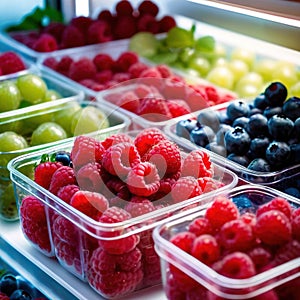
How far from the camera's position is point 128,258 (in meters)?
1.10

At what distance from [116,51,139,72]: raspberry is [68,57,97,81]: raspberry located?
9cm

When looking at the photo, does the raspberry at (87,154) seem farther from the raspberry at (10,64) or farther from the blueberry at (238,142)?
the raspberry at (10,64)

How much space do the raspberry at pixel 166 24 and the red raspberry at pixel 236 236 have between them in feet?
4.44

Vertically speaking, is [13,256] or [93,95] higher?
[93,95]

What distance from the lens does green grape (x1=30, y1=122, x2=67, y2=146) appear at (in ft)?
5.03

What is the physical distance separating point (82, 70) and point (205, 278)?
110cm

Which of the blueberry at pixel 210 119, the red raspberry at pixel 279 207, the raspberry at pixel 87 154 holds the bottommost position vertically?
the blueberry at pixel 210 119

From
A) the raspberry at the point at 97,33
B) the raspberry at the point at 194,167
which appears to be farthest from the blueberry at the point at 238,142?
the raspberry at the point at 97,33

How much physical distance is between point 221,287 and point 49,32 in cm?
150

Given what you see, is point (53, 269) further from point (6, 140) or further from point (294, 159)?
point (294, 159)

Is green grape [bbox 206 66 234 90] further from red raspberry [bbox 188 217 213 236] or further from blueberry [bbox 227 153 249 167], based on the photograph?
red raspberry [bbox 188 217 213 236]

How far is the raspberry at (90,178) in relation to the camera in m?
1.17

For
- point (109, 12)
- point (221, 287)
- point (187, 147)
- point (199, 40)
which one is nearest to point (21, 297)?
point (187, 147)

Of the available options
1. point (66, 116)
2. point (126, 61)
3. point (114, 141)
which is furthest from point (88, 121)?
point (126, 61)
